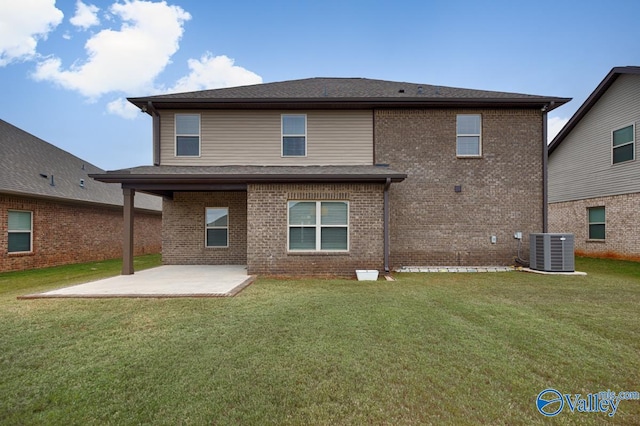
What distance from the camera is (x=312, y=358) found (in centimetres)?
336

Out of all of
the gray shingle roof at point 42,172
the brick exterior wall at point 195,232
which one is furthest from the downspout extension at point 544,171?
the gray shingle roof at point 42,172

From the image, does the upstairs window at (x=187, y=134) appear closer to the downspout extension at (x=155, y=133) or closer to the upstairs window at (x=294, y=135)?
the downspout extension at (x=155, y=133)

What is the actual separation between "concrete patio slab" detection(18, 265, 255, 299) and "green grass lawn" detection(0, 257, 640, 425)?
393 mm

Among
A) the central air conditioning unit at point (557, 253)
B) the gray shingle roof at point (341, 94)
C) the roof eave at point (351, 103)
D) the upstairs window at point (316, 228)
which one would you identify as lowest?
the central air conditioning unit at point (557, 253)

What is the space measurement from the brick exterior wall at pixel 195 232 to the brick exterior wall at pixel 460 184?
5.71m

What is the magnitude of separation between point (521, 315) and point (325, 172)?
5938 mm

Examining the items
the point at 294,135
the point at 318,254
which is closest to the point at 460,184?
the point at 318,254

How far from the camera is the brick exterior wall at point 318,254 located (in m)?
8.81

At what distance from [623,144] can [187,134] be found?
17.6 metres

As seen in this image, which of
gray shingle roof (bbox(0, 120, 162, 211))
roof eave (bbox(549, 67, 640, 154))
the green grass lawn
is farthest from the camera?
roof eave (bbox(549, 67, 640, 154))

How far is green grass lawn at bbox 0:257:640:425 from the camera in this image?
2.46m

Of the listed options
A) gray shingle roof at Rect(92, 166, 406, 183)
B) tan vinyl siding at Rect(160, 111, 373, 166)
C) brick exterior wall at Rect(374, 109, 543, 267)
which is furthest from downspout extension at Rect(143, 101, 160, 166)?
brick exterior wall at Rect(374, 109, 543, 267)

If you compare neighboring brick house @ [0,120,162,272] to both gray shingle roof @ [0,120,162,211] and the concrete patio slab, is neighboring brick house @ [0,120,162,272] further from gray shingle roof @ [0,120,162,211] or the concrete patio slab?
the concrete patio slab

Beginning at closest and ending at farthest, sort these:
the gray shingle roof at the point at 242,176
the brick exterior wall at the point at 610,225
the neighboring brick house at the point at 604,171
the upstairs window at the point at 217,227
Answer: the gray shingle roof at the point at 242,176 → the upstairs window at the point at 217,227 → the brick exterior wall at the point at 610,225 → the neighboring brick house at the point at 604,171
